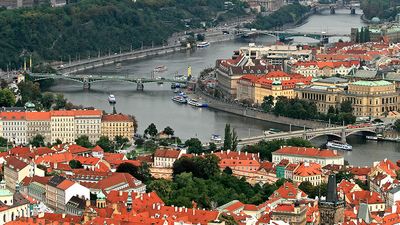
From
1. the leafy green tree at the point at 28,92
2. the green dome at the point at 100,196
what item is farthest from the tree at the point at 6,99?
the green dome at the point at 100,196

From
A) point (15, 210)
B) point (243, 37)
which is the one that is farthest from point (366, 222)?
point (243, 37)

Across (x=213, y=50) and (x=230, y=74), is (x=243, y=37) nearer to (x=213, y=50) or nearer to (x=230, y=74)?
(x=213, y=50)

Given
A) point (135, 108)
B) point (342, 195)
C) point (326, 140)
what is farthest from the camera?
point (135, 108)

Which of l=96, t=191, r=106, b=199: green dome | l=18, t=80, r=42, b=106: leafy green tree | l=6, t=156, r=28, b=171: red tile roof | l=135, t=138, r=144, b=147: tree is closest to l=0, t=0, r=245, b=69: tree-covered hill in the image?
l=18, t=80, r=42, b=106: leafy green tree

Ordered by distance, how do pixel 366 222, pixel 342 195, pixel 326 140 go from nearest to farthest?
pixel 366 222
pixel 342 195
pixel 326 140

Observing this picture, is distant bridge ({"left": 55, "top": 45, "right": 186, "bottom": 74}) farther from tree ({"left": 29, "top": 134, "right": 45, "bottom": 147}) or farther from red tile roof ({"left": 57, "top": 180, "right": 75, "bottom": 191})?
red tile roof ({"left": 57, "top": 180, "right": 75, "bottom": 191})

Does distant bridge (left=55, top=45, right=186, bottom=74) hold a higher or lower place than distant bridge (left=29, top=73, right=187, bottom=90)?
lower

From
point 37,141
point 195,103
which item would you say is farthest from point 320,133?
point 37,141
